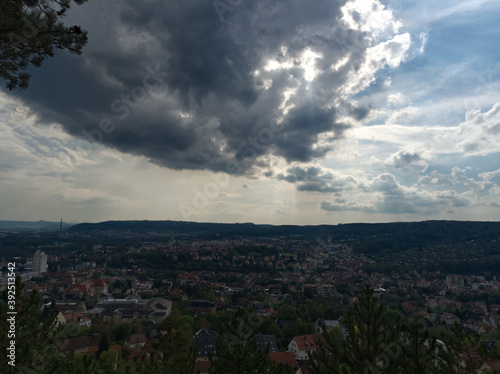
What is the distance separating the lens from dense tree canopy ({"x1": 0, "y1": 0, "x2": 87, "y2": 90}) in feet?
20.4

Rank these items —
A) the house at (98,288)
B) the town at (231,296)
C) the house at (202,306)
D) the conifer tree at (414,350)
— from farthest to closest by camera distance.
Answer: the house at (98,288)
the house at (202,306)
the town at (231,296)
the conifer tree at (414,350)

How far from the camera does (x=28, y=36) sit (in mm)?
6262

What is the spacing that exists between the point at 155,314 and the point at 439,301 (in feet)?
209

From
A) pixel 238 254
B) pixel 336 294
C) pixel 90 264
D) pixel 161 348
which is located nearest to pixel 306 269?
pixel 238 254

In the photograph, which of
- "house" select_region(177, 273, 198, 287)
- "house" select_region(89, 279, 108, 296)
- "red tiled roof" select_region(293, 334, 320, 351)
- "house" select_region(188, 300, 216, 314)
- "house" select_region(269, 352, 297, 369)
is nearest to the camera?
"house" select_region(269, 352, 297, 369)

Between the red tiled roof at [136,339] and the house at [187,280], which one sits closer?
the red tiled roof at [136,339]

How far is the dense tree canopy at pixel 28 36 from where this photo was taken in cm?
623

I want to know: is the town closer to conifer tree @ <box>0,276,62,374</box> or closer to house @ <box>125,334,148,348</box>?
house @ <box>125,334,148,348</box>

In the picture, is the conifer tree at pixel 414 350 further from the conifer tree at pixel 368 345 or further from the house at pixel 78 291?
the house at pixel 78 291

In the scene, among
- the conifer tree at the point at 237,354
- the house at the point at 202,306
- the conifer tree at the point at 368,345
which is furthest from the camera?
the house at the point at 202,306

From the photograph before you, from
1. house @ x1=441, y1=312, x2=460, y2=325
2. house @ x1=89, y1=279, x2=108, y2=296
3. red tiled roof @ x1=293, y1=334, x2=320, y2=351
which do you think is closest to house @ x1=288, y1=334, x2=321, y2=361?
red tiled roof @ x1=293, y1=334, x2=320, y2=351

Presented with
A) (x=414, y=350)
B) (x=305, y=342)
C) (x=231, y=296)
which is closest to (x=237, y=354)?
(x=414, y=350)

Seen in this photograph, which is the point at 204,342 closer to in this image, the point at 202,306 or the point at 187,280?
the point at 202,306

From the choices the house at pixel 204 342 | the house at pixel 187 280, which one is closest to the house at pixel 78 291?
the house at pixel 187 280
